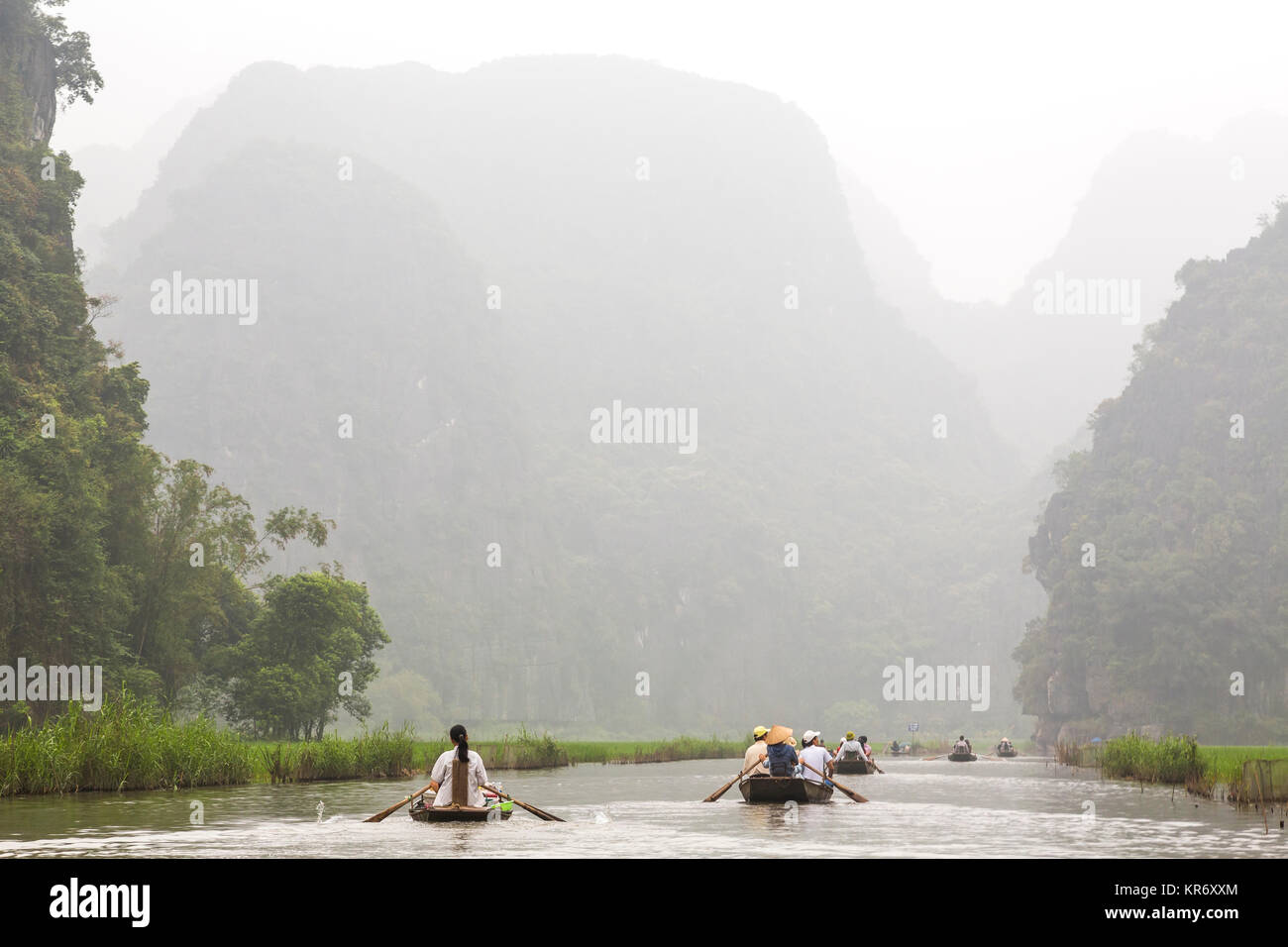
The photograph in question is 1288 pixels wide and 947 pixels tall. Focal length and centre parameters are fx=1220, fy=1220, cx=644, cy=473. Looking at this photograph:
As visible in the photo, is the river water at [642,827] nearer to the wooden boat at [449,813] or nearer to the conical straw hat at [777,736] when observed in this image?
the wooden boat at [449,813]

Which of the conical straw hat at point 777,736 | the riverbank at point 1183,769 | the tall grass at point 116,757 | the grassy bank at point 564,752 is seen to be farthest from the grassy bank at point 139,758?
the riverbank at point 1183,769

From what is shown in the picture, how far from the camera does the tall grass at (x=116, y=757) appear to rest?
21594mm

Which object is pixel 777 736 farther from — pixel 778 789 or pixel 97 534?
pixel 97 534

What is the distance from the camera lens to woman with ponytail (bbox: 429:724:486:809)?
1942 cm

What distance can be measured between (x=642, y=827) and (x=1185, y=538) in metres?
78.1

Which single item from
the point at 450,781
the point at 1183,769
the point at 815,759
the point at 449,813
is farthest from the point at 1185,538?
the point at 449,813

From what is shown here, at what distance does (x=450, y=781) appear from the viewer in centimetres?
1955

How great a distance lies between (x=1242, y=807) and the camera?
850 inches

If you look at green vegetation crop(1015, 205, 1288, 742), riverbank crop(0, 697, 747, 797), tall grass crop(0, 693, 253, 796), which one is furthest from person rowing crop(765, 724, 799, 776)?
green vegetation crop(1015, 205, 1288, 742)

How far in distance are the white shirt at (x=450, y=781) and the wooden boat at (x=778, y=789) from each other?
22.9ft

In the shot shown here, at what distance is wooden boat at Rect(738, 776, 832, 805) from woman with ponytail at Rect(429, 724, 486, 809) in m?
7.04

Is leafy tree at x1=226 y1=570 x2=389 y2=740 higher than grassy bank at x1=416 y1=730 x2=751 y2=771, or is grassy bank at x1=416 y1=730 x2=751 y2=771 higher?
leafy tree at x1=226 y1=570 x2=389 y2=740

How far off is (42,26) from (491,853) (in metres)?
57.1

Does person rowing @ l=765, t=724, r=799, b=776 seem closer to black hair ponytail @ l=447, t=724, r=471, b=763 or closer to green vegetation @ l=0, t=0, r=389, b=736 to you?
black hair ponytail @ l=447, t=724, r=471, b=763
